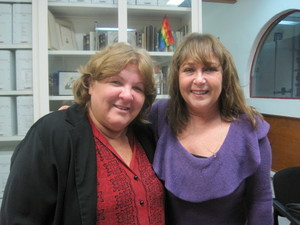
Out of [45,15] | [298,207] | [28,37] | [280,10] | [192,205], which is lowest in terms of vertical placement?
[298,207]

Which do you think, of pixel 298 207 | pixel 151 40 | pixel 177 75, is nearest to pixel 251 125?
pixel 177 75

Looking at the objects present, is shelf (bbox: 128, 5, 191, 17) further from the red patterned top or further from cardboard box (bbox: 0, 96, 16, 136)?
the red patterned top

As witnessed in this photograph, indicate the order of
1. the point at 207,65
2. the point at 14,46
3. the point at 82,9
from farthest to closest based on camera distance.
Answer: the point at 82,9
the point at 14,46
the point at 207,65

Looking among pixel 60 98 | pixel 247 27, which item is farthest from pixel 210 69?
pixel 247 27

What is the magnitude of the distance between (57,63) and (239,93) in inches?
75.7

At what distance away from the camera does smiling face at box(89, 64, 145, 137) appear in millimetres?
1031

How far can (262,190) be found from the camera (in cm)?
112

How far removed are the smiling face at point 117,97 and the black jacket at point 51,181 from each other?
5.5 inches

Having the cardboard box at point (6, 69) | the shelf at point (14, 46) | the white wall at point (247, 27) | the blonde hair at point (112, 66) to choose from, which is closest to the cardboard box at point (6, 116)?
the cardboard box at point (6, 69)

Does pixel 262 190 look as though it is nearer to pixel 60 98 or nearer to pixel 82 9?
pixel 60 98

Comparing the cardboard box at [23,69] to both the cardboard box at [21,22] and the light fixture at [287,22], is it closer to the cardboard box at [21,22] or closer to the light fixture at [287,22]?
the cardboard box at [21,22]

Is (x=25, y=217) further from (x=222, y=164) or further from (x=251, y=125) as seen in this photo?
(x=251, y=125)

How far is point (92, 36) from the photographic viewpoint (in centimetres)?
269

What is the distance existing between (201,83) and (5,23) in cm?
213
